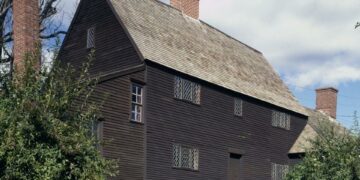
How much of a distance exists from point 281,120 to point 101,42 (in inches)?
494

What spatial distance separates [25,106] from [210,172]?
1589 cm

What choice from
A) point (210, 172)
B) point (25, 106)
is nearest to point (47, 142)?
point (25, 106)

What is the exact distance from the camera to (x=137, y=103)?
2442 cm

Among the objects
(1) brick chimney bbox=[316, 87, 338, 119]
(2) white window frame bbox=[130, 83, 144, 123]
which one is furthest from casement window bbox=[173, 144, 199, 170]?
(1) brick chimney bbox=[316, 87, 338, 119]

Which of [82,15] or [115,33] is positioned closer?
[115,33]

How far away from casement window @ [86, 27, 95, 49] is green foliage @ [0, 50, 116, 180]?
14286mm

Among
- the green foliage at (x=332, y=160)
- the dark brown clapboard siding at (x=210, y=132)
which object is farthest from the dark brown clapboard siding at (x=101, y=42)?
the green foliage at (x=332, y=160)

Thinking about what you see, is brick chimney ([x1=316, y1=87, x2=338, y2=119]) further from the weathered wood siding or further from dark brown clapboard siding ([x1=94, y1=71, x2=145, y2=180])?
dark brown clapboard siding ([x1=94, y1=71, x2=145, y2=180])

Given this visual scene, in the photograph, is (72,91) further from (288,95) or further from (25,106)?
(288,95)

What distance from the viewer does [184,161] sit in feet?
86.6

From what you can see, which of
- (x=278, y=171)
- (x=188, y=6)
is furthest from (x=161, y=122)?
(x=278, y=171)

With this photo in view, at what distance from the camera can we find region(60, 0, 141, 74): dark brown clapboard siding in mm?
26628

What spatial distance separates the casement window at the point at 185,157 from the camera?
25.9 meters

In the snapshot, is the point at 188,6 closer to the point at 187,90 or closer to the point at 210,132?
the point at 187,90
